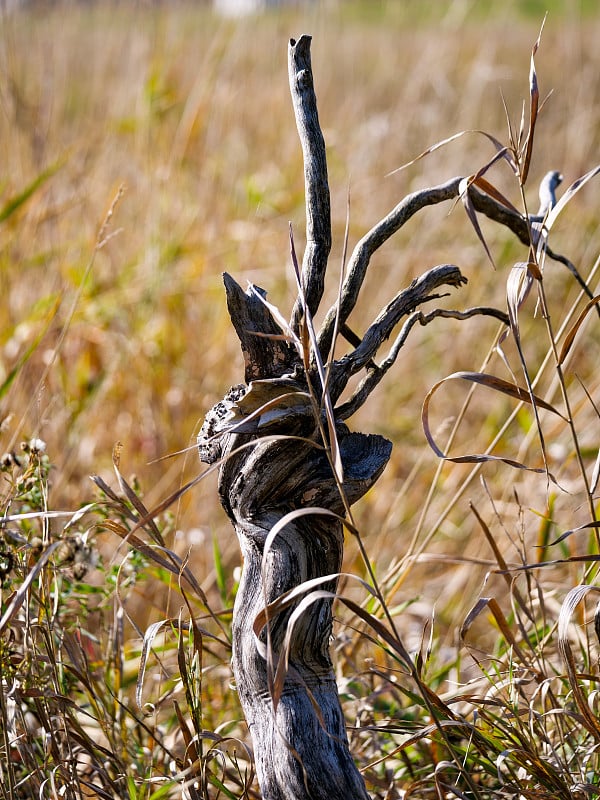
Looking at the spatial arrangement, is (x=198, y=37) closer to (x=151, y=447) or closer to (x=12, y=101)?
(x=12, y=101)

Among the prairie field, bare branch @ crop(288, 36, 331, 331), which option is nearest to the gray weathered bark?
bare branch @ crop(288, 36, 331, 331)

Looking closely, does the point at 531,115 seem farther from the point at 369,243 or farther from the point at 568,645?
the point at 568,645

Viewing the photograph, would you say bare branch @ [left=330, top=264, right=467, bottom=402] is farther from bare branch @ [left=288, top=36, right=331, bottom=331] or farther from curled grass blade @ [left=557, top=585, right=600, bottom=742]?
curled grass blade @ [left=557, top=585, right=600, bottom=742]

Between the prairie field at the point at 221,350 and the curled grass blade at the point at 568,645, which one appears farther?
the prairie field at the point at 221,350

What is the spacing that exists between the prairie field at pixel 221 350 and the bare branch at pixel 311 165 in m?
0.30

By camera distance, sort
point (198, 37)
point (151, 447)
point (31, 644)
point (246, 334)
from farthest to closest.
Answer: point (198, 37) → point (151, 447) → point (31, 644) → point (246, 334)

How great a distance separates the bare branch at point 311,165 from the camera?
0.60m

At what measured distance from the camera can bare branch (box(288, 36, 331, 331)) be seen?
60 cm

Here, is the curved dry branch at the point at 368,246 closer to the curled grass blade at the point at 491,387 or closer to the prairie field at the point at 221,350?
the curled grass blade at the point at 491,387

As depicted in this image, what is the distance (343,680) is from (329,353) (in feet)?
1.56

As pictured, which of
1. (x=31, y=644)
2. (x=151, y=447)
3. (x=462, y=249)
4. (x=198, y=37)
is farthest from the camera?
(x=198, y=37)

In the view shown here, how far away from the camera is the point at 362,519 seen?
5.68ft

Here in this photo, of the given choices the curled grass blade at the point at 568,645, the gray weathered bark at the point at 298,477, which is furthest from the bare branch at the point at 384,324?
the curled grass blade at the point at 568,645

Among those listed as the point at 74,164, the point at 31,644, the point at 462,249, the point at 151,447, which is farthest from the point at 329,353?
the point at 74,164
